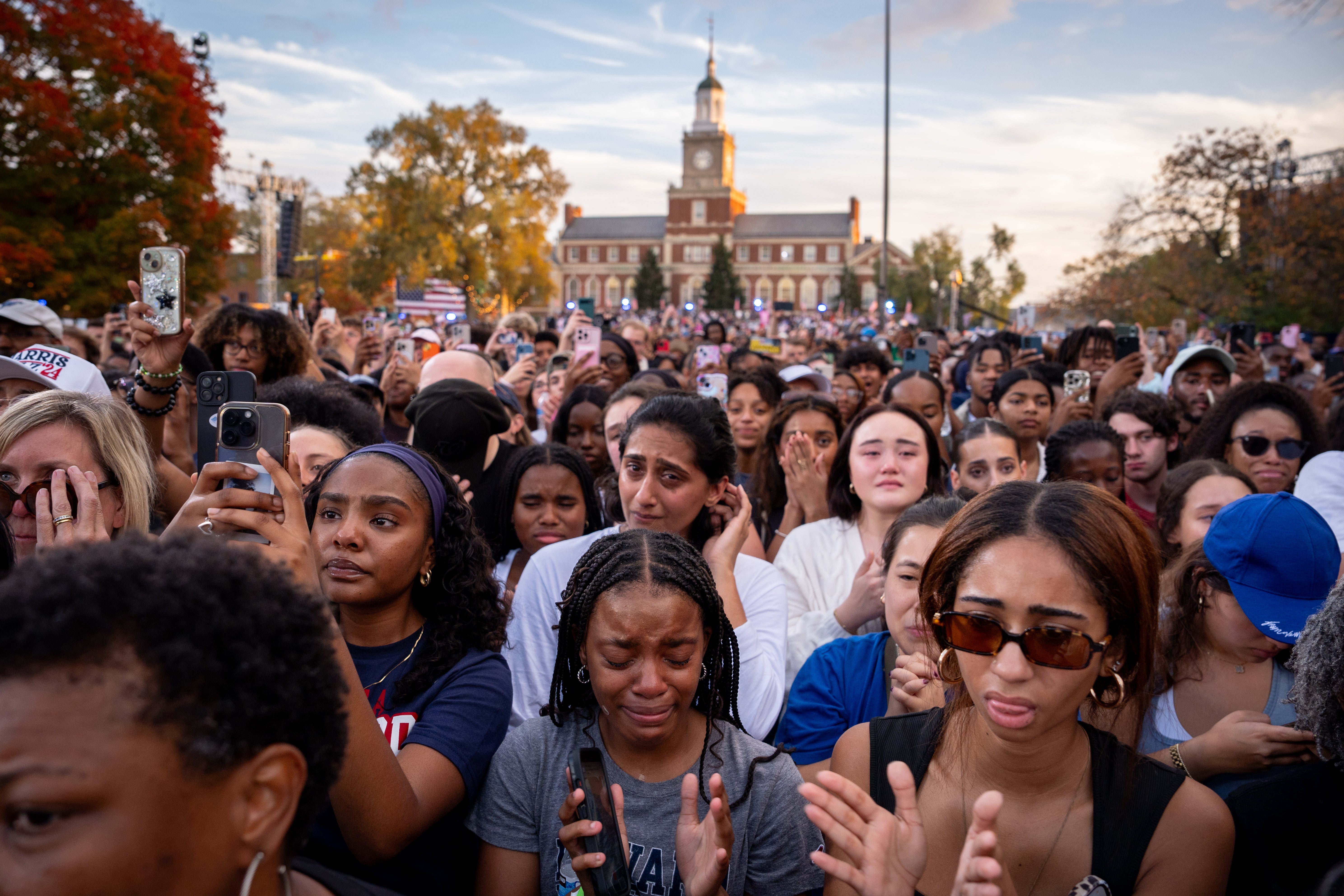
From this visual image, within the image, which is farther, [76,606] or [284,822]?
[284,822]

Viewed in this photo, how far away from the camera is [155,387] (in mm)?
3123

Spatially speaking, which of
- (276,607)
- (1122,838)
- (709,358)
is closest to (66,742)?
(276,607)

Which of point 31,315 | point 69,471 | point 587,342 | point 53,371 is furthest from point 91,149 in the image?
point 69,471

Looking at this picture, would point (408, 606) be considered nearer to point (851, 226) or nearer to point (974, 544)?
point (974, 544)

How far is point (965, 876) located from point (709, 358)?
6.05 metres

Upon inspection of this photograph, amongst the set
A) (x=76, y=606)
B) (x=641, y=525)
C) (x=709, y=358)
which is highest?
(x=709, y=358)

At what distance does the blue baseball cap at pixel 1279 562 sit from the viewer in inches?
95.3

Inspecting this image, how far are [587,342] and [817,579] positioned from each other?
3158 millimetres

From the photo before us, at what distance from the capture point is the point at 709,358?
7445 millimetres

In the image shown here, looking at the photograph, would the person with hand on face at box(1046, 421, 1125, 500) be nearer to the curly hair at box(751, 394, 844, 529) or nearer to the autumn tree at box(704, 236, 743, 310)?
the curly hair at box(751, 394, 844, 529)

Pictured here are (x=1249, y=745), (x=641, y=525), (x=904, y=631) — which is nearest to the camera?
Answer: (x=1249, y=745)

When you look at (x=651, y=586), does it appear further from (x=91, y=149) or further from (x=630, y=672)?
(x=91, y=149)

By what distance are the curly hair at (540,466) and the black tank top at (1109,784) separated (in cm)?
215

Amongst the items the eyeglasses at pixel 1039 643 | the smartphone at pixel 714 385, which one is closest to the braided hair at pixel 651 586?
the eyeglasses at pixel 1039 643
